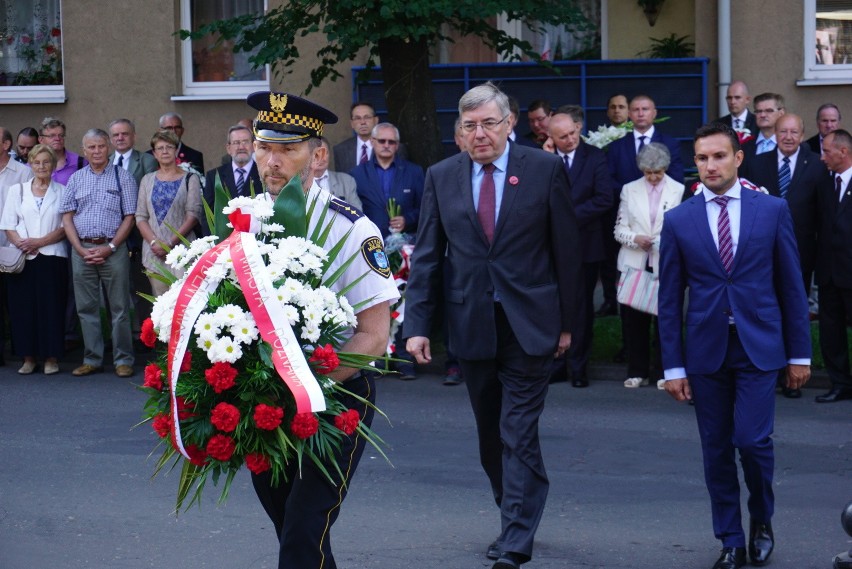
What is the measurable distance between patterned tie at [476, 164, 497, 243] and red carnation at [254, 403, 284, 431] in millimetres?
2342

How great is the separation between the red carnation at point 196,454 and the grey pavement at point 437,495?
2102mm

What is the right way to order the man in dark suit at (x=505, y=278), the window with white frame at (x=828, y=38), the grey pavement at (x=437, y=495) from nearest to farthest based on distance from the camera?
the man in dark suit at (x=505, y=278) → the grey pavement at (x=437, y=495) → the window with white frame at (x=828, y=38)

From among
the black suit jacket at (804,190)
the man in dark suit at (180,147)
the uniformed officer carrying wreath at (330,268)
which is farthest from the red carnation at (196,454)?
the man in dark suit at (180,147)

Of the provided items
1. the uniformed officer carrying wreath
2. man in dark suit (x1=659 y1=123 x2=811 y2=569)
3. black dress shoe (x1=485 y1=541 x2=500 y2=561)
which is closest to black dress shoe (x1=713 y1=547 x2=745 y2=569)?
man in dark suit (x1=659 y1=123 x2=811 y2=569)

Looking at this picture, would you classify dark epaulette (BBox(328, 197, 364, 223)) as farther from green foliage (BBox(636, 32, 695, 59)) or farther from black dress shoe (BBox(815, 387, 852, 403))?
green foliage (BBox(636, 32, 695, 59))

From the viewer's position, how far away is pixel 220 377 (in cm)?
414

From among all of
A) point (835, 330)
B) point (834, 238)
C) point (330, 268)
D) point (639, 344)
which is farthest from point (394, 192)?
point (330, 268)

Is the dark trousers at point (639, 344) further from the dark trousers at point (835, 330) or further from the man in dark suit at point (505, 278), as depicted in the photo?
the man in dark suit at point (505, 278)

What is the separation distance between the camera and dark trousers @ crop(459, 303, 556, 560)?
6.05 metres

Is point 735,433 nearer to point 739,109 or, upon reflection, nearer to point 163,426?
point 163,426

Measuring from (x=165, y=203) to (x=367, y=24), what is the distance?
240 centimetres

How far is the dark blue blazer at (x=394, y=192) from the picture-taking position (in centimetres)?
1163

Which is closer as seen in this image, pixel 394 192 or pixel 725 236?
pixel 725 236

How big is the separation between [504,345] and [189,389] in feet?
Result: 7.59
